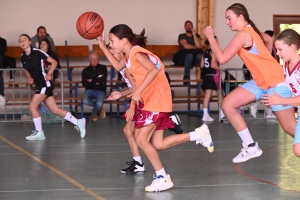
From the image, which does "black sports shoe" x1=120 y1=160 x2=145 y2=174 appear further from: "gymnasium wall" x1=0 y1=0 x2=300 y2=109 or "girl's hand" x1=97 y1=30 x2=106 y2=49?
"gymnasium wall" x1=0 y1=0 x2=300 y2=109

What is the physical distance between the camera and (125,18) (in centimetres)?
1458

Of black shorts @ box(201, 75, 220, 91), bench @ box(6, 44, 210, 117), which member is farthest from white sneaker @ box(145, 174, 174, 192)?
bench @ box(6, 44, 210, 117)

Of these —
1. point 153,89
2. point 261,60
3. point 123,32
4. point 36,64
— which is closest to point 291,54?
point 261,60

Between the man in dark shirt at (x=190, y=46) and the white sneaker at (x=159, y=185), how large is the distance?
893 centimetres

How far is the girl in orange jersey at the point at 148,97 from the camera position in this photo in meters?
5.09

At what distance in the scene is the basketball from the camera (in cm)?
652

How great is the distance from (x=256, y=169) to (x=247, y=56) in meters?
1.24

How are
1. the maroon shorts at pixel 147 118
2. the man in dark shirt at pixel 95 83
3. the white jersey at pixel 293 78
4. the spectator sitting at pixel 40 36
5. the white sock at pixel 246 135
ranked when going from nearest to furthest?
the white jersey at pixel 293 78, the maroon shorts at pixel 147 118, the white sock at pixel 246 135, the man in dark shirt at pixel 95 83, the spectator sitting at pixel 40 36

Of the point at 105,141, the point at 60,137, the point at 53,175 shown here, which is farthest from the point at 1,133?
the point at 53,175

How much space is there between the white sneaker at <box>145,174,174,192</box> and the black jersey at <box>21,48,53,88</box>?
14.7 ft

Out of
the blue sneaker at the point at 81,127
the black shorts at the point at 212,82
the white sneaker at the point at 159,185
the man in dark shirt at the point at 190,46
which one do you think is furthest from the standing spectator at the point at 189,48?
the white sneaker at the point at 159,185

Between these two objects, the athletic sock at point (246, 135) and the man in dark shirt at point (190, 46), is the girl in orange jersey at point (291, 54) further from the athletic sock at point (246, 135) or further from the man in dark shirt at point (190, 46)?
the man in dark shirt at point (190, 46)

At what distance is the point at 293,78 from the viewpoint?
5.11 m

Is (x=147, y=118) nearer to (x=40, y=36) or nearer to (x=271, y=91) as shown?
(x=271, y=91)
